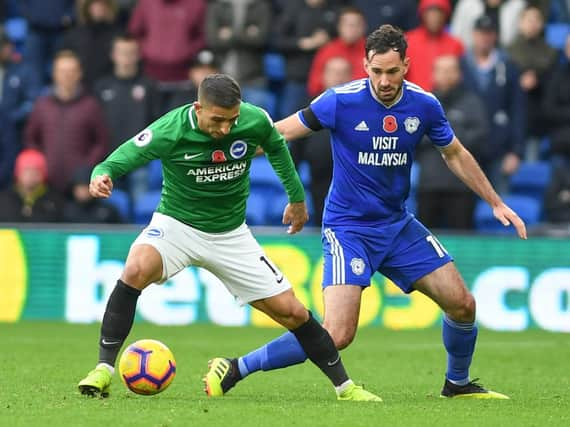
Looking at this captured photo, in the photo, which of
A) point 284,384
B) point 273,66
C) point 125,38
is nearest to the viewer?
point 284,384

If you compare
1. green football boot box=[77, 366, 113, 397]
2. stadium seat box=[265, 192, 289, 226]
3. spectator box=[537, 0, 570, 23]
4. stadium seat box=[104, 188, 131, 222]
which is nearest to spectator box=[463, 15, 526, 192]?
spectator box=[537, 0, 570, 23]

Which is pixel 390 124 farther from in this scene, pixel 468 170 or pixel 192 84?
pixel 192 84

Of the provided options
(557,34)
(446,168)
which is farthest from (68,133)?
(557,34)

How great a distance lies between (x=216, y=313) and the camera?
15.6 meters

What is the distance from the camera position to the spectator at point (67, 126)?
659 inches

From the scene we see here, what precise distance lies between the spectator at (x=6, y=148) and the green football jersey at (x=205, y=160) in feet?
31.0

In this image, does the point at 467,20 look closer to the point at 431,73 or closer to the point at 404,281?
the point at 431,73

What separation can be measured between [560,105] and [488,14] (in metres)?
1.54

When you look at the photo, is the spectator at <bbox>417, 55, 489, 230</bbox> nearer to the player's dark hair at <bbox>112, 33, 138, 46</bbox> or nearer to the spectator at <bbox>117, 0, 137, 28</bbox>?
the player's dark hair at <bbox>112, 33, 138, 46</bbox>

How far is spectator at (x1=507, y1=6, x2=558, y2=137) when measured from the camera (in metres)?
17.0

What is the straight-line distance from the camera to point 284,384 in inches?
404

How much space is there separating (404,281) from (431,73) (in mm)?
7764

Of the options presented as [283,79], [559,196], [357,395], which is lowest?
[357,395]

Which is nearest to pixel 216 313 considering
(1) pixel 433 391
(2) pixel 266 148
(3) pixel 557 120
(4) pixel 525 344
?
(4) pixel 525 344
